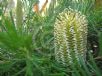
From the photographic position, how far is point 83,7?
428mm

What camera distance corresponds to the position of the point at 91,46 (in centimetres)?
35

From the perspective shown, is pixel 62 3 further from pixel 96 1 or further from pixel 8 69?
pixel 8 69

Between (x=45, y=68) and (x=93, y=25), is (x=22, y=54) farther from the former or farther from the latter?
(x=93, y=25)

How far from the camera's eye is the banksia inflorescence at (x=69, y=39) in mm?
290

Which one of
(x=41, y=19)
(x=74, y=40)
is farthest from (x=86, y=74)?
(x=41, y=19)

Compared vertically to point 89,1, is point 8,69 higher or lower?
lower

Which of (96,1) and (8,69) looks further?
(96,1)

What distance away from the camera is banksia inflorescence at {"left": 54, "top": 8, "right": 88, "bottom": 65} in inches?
11.4

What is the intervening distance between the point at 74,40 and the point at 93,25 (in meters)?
0.09

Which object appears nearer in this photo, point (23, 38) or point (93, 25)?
point (23, 38)

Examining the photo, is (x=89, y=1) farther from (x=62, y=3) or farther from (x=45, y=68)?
(x=45, y=68)

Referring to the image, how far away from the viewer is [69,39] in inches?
11.4

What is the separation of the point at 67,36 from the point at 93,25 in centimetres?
9

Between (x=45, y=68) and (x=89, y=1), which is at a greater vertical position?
(x=89, y=1)
